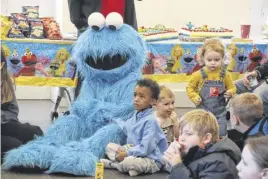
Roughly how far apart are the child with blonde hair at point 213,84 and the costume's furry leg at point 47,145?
0.86m

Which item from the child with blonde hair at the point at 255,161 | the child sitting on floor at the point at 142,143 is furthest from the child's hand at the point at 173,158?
the child sitting on floor at the point at 142,143

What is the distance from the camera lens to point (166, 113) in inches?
150

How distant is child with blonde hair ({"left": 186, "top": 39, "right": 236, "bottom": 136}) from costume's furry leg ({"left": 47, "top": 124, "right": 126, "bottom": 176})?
683 millimetres

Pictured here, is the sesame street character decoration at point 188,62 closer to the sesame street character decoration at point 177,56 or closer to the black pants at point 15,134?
the sesame street character decoration at point 177,56

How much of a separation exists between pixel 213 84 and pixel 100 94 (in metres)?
0.82

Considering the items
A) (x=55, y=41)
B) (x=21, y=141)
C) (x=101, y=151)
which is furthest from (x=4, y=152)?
(x=55, y=41)

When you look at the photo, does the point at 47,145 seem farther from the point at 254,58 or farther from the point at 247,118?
the point at 254,58

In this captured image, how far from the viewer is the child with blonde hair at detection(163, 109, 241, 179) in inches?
96.8

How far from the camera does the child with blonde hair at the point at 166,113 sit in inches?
148

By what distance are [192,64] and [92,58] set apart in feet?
3.85

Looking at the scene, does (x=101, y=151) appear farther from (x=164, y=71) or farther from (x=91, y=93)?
(x=164, y=71)

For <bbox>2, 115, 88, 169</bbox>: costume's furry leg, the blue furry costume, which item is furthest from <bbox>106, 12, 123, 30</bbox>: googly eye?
<bbox>2, 115, 88, 169</bbox>: costume's furry leg

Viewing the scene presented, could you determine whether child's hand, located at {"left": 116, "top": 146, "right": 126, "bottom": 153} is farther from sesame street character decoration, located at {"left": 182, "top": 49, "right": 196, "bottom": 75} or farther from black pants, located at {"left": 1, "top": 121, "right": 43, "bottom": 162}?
sesame street character decoration, located at {"left": 182, "top": 49, "right": 196, "bottom": 75}

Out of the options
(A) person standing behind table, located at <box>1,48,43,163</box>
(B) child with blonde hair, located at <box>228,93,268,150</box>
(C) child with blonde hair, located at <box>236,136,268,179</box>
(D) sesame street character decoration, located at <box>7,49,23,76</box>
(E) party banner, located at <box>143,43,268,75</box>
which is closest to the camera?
(C) child with blonde hair, located at <box>236,136,268,179</box>
